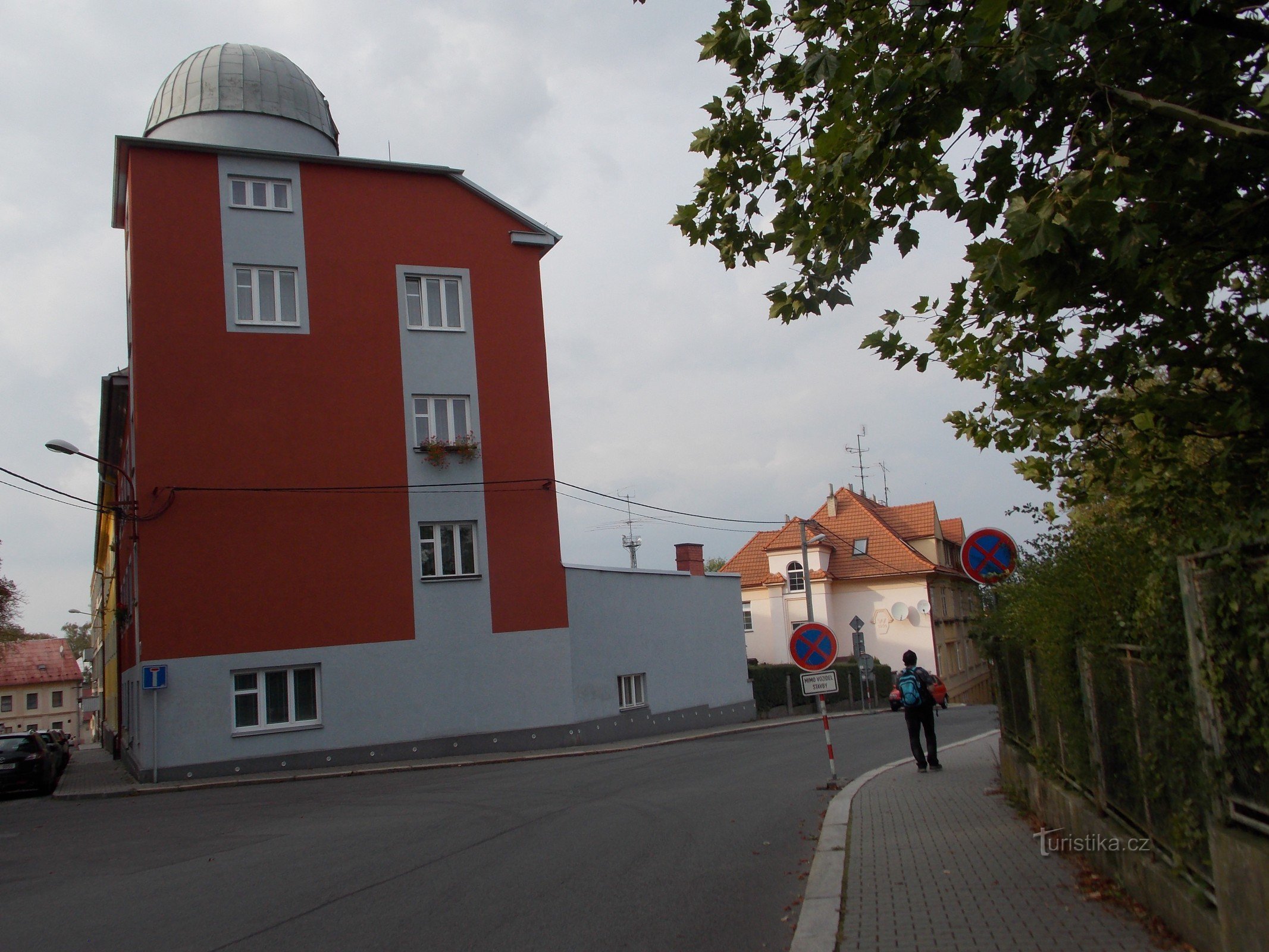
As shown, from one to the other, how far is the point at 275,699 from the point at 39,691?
75.6 meters

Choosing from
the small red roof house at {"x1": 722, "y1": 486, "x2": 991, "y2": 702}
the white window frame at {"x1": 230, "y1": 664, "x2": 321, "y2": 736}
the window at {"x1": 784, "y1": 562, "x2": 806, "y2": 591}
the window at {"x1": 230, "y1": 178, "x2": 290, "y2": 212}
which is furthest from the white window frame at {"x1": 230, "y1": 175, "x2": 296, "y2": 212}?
the window at {"x1": 784, "y1": 562, "x2": 806, "y2": 591}

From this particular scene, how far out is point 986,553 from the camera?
9852 millimetres

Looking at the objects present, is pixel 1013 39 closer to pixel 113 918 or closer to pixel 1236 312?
pixel 1236 312

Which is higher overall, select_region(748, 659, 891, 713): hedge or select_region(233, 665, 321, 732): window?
select_region(233, 665, 321, 732): window

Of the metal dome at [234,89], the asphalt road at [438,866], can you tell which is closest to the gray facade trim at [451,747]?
the asphalt road at [438,866]

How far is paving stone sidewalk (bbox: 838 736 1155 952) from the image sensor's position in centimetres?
582

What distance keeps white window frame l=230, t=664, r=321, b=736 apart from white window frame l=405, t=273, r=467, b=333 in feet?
27.0

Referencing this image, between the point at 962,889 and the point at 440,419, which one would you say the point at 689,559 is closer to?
the point at 440,419

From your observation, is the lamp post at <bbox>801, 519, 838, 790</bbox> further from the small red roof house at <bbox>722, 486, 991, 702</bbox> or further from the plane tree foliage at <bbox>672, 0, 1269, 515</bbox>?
the plane tree foliage at <bbox>672, 0, 1269, 515</bbox>

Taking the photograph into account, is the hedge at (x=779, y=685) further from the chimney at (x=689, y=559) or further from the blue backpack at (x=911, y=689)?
the blue backpack at (x=911, y=689)

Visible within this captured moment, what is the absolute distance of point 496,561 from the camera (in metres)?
24.9

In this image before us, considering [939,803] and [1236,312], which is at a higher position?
[1236,312]

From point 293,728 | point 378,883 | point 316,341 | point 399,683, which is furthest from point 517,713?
point 378,883

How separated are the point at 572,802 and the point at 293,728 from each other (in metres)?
10.8
